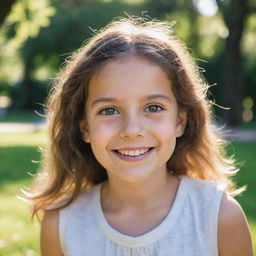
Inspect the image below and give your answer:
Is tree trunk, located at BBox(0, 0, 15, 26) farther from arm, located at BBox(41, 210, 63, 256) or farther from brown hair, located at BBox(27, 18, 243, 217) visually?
arm, located at BBox(41, 210, 63, 256)

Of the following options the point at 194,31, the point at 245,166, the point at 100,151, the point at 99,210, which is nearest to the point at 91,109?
the point at 100,151

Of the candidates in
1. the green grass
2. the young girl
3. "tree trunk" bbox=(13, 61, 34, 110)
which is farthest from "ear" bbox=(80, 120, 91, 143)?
"tree trunk" bbox=(13, 61, 34, 110)

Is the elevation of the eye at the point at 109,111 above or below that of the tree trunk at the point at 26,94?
below

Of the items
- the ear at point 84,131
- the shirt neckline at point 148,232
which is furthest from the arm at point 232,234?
the ear at point 84,131

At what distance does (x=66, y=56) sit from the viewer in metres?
21.3

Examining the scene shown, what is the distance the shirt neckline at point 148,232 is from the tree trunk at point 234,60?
13478 millimetres

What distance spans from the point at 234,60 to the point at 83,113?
1366 cm

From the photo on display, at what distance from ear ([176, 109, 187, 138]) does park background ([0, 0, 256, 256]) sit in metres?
0.49

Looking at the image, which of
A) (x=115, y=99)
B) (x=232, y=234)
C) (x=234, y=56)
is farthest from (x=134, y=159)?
(x=234, y=56)

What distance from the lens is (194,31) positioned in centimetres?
3209

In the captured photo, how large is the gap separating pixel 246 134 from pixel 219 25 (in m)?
19.0

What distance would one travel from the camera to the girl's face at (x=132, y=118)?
7.59ft

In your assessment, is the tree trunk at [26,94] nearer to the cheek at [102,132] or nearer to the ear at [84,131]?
the ear at [84,131]

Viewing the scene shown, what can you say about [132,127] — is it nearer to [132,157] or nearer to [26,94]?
[132,157]
